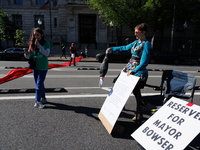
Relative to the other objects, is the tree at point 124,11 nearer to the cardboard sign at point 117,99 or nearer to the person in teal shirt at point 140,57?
the person in teal shirt at point 140,57

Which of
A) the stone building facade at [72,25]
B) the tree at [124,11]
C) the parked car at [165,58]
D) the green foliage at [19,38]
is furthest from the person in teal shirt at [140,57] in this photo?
the stone building facade at [72,25]

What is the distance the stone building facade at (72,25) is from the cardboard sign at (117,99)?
91.1ft

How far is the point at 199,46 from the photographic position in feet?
107

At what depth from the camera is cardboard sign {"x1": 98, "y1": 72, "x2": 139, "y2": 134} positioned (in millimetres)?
2840

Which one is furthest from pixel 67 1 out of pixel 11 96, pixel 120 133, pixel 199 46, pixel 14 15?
pixel 120 133

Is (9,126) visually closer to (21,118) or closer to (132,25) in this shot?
(21,118)

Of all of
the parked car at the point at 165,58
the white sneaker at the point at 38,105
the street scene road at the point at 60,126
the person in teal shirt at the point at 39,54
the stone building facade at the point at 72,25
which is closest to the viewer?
the street scene road at the point at 60,126

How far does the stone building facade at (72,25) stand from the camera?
104ft

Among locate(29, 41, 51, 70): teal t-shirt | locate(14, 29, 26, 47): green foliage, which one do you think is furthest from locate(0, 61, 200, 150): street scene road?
locate(14, 29, 26, 47): green foliage

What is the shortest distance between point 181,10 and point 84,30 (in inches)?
757

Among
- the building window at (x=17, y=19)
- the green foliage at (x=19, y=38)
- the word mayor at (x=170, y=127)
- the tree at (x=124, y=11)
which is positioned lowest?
the word mayor at (x=170, y=127)

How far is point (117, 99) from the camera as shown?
303 cm

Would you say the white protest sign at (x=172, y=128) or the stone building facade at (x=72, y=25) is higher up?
the stone building facade at (x=72, y=25)

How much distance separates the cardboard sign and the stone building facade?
27774 millimetres
